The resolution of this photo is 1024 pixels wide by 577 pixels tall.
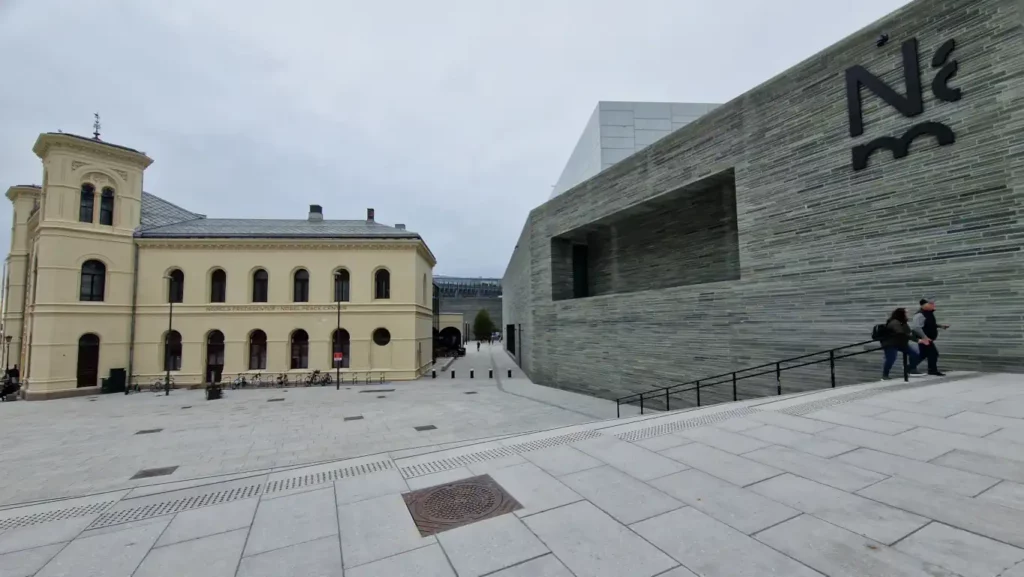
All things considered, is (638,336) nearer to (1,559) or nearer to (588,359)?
(588,359)

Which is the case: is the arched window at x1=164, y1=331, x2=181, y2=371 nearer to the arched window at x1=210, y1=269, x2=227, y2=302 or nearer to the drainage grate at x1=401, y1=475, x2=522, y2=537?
the arched window at x1=210, y1=269, x2=227, y2=302

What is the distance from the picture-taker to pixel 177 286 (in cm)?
2539

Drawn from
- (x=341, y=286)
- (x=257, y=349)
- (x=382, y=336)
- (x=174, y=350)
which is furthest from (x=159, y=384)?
(x=382, y=336)

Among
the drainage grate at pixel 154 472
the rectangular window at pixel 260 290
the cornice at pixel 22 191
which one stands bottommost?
the drainage grate at pixel 154 472

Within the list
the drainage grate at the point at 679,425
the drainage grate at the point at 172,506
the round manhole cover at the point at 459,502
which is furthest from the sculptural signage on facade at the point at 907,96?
the drainage grate at the point at 172,506

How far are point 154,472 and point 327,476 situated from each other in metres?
6.91

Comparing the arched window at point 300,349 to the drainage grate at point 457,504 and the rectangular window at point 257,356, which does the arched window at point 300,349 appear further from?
the drainage grate at point 457,504

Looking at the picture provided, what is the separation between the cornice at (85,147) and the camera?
883 inches

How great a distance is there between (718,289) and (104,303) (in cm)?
3075

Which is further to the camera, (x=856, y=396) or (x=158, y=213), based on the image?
(x=158, y=213)


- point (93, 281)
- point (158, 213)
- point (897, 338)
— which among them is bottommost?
point (897, 338)

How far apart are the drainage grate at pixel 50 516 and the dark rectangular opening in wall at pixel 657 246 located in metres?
15.6

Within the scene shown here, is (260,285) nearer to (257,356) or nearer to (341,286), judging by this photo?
(257,356)

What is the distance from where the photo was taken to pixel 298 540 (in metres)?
3.91
